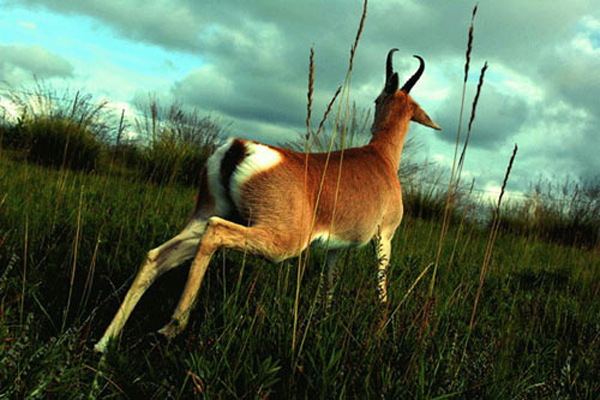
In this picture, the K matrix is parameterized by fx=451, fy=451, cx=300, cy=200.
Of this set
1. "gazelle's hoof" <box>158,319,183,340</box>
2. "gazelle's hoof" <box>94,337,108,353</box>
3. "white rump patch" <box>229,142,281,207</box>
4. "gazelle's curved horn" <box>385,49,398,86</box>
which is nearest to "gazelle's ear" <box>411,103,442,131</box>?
"gazelle's curved horn" <box>385,49,398,86</box>

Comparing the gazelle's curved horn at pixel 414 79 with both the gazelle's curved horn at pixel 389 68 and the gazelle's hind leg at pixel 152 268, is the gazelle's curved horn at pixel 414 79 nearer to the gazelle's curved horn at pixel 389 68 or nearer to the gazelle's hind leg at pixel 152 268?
the gazelle's curved horn at pixel 389 68

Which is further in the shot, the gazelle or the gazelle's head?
the gazelle's head

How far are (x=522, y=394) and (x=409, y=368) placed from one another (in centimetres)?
66

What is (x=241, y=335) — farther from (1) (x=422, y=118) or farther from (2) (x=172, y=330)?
(1) (x=422, y=118)

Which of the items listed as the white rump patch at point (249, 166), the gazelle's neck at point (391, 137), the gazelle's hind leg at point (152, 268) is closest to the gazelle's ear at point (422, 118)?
the gazelle's neck at point (391, 137)

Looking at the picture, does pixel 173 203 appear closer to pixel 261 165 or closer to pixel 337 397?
pixel 261 165

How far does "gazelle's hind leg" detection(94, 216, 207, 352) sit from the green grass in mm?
97

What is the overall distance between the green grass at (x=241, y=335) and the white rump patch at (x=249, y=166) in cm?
50

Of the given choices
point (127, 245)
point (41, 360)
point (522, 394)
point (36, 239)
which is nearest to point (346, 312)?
point (522, 394)

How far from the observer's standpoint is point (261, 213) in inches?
104

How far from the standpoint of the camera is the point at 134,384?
6.55 ft

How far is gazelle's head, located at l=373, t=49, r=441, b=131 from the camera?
4.39m

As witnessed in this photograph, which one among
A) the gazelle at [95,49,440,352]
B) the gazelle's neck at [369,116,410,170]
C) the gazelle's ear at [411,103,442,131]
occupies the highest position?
the gazelle's ear at [411,103,442,131]

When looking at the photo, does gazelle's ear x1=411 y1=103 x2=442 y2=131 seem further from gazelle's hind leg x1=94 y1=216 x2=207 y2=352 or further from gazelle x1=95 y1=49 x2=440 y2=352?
gazelle's hind leg x1=94 y1=216 x2=207 y2=352
